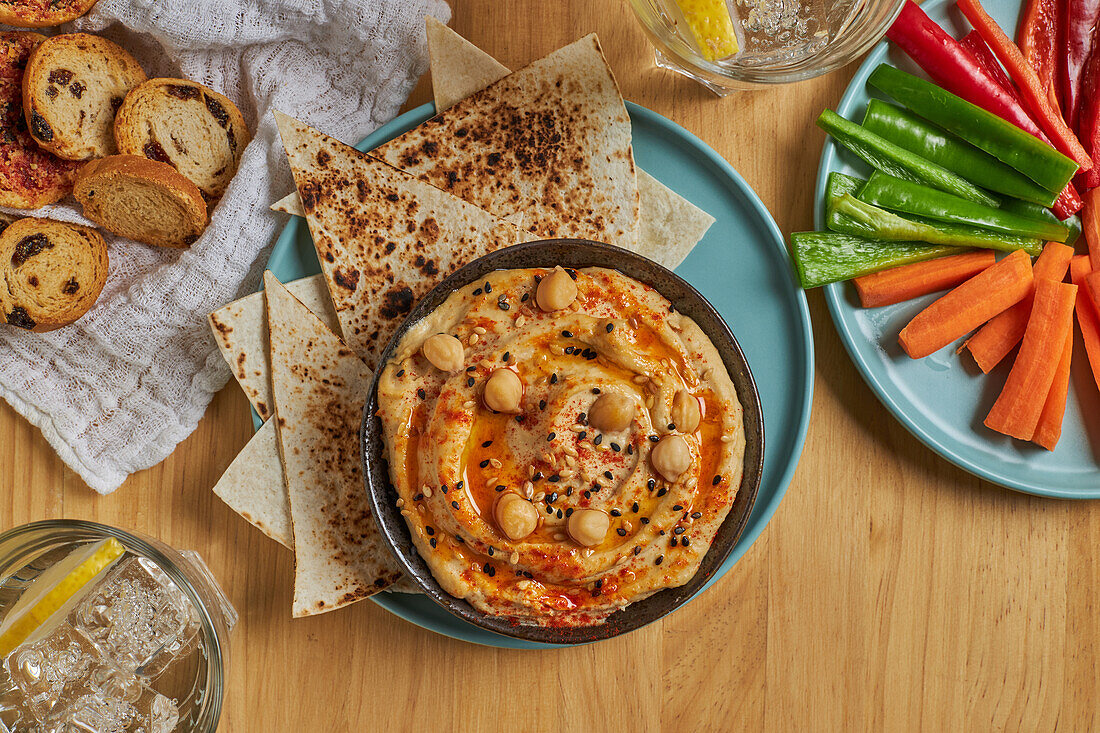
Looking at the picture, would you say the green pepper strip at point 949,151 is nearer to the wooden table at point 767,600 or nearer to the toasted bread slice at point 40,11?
the wooden table at point 767,600

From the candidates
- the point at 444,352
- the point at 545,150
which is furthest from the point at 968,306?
the point at 444,352

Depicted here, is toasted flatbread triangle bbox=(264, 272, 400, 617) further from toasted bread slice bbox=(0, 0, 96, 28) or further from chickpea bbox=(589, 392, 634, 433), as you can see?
toasted bread slice bbox=(0, 0, 96, 28)

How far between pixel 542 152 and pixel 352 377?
0.98 meters

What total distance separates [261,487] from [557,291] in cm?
120

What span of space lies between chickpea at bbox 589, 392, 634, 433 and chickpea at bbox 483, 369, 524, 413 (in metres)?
0.21

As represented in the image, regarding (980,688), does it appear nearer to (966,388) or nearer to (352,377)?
(966,388)

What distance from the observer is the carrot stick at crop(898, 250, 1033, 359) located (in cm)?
263

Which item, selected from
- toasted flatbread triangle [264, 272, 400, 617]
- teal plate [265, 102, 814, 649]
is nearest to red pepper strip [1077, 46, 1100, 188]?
teal plate [265, 102, 814, 649]

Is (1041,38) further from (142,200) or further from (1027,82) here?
(142,200)

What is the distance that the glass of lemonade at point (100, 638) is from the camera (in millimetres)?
2428

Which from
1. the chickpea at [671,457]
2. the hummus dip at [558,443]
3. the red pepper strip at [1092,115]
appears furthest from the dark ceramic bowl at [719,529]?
the red pepper strip at [1092,115]

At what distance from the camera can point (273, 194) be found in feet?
8.70

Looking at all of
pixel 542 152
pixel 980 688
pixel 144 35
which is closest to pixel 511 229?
pixel 542 152

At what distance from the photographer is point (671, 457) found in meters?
2.15
